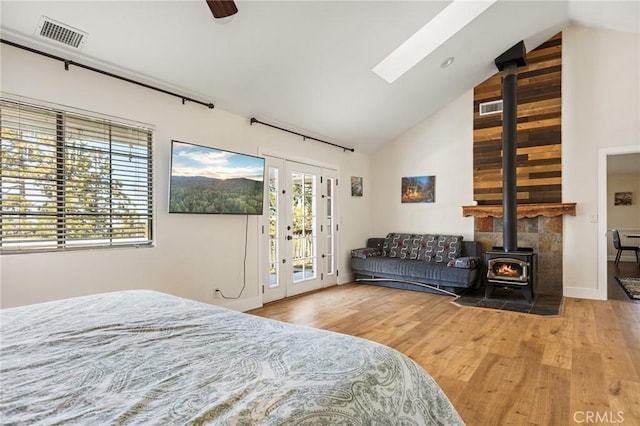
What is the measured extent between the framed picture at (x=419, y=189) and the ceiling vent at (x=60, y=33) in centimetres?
515

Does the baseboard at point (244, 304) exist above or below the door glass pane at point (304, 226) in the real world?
below

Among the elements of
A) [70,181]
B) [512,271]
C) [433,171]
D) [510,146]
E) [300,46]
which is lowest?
[512,271]

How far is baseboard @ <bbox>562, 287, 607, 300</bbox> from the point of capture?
4891 mm

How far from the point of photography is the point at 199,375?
3.14ft

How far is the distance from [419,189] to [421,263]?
150 centimetres

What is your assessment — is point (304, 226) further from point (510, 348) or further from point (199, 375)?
point (199, 375)

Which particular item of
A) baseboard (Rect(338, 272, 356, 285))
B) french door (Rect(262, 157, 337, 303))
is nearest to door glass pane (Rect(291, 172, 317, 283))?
french door (Rect(262, 157, 337, 303))

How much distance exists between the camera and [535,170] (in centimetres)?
529

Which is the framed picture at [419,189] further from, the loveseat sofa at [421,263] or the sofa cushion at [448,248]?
the sofa cushion at [448,248]

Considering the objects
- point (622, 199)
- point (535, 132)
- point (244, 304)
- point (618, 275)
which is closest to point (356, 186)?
point (535, 132)

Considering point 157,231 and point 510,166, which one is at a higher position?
point 510,166

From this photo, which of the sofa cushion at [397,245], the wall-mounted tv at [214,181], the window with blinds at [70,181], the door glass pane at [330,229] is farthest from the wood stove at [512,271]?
the window with blinds at [70,181]

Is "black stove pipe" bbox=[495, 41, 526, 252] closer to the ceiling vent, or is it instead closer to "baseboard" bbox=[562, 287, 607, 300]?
"baseboard" bbox=[562, 287, 607, 300]

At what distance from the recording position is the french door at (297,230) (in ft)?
15.8
